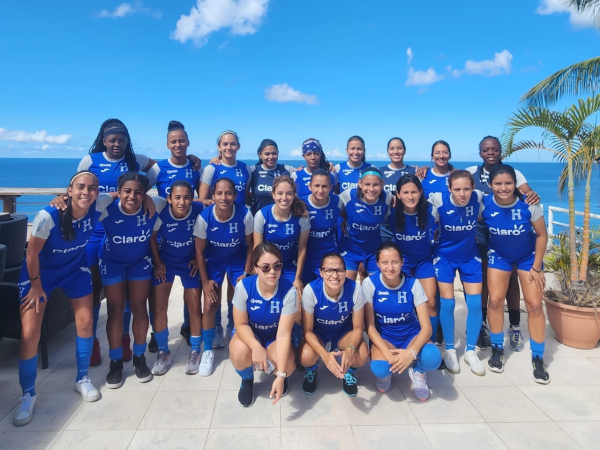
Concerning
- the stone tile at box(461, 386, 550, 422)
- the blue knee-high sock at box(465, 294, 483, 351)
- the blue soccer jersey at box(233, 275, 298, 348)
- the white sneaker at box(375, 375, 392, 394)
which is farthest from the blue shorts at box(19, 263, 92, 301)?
the blue knee-high sock at box(465, 294, 483, 351)

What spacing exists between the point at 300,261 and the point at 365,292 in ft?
2.25

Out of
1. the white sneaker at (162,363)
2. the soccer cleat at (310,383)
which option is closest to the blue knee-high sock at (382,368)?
the soccer cleat at (310,383)

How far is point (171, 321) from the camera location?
487 centimetres

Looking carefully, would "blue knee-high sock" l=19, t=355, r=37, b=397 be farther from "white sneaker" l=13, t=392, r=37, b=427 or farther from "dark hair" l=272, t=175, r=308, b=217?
"dark hair" l=272, t=175, r=308, b=217

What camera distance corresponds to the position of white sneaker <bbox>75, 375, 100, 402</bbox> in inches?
119

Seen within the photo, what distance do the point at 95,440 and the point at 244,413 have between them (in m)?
1.00

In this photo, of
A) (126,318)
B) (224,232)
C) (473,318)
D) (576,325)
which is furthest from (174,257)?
(576,325)

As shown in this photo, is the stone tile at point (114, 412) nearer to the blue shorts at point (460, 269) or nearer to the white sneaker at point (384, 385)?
the white sneaker at point (384, 385)

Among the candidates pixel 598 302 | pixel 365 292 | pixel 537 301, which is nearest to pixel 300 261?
pixel 365 292

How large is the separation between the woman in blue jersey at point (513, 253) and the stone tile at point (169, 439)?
8.57 ft

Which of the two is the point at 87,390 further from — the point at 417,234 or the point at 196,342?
the point at 417,234

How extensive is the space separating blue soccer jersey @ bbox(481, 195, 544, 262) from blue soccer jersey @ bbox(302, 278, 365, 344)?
1.48 meters

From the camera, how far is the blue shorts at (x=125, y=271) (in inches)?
129

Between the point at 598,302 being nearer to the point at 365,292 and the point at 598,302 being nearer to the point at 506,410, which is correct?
the point at 506,410
